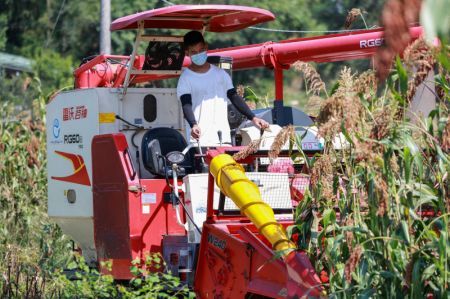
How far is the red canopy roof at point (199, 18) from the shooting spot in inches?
365

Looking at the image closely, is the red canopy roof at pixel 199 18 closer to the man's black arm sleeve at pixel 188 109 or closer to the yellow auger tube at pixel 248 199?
the man's black arm sleeve at pixel 188 109

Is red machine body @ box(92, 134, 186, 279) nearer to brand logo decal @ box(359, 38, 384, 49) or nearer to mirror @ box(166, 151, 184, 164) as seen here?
mirror @ box(166, 151, 184, 164)

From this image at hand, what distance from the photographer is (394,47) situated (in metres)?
2.76

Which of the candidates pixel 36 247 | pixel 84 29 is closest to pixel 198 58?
pixel 36 247

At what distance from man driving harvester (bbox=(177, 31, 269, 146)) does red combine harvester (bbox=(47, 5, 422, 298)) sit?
24 centimetres

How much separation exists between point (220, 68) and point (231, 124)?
1.97 feet

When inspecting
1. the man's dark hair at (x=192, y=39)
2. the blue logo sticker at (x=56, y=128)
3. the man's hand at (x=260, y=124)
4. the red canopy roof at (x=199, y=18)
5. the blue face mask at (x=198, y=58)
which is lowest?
the man's hand at (x=260, y=124)

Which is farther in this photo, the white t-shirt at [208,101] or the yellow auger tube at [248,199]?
the white t-shirt at [208,101]

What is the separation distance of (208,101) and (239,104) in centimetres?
33

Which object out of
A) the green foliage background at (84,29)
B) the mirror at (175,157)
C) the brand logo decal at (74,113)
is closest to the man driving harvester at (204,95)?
the mirror at (175,157)

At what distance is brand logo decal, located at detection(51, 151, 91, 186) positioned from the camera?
32.9ft

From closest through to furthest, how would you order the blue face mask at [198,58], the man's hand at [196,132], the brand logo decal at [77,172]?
the man's hand at [196,132], the blue face mask at [198,58], the brand logo decal at [77,172]

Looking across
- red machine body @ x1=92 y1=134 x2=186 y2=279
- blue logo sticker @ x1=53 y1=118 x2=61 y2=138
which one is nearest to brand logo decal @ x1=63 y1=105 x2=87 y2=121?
blue logo sticker @ x1=53 y1=118 x2=61 y2=138

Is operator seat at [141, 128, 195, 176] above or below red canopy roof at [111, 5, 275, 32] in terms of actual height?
below
